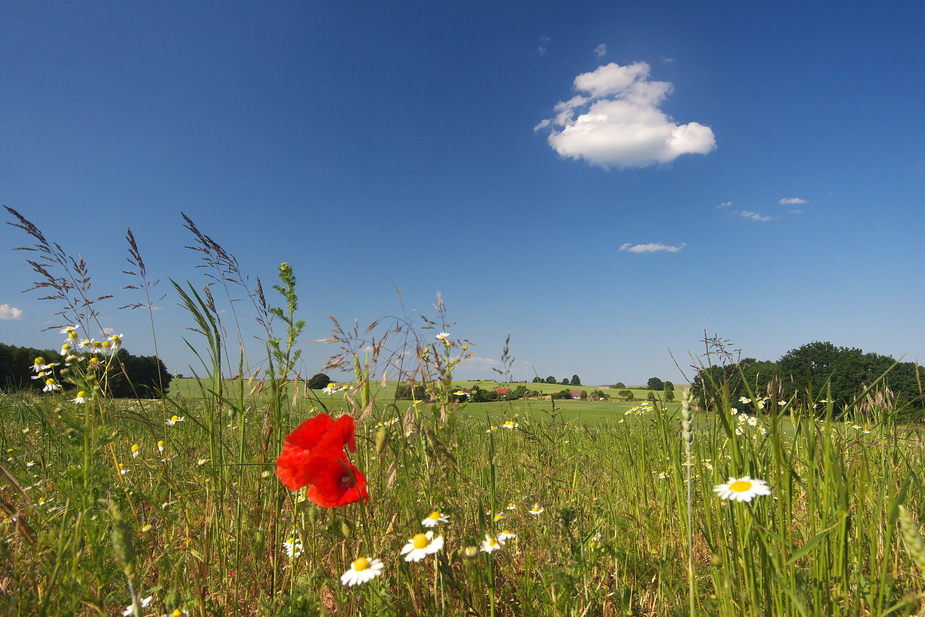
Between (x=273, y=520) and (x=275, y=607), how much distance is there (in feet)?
1.57

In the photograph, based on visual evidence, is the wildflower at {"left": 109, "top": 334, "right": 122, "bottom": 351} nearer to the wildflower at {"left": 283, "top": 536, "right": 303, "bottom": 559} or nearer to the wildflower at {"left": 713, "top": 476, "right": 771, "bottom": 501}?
the wildflower at {"left": 283, "top": 536, "right": 303, "bottom": 559}

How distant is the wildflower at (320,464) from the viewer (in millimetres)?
1640

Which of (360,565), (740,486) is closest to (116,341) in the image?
(360,565)

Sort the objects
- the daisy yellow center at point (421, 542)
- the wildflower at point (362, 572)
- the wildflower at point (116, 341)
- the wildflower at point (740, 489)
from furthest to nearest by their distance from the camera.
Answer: the wildflower at point (116, 341) → the daisy yellow center at point (421, 542) → the wildflower at point (362, 572) → the wildflower at point (740, 489)

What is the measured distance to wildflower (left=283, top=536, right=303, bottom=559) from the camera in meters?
1.99

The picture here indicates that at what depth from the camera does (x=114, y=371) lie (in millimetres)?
3084

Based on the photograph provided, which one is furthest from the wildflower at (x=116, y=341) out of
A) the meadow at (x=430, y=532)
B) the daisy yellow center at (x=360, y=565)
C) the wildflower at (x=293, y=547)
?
the daisy yellow center at (x=360, y=565)

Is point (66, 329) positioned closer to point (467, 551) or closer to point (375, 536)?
point (375, 536)

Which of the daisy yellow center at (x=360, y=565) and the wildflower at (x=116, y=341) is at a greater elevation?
the wildflower at (x=116, y=341)

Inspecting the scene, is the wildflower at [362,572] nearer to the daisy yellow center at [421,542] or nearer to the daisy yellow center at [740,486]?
the daisy yellow center at [421,542]

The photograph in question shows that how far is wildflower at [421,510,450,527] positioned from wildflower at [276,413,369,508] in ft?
0.82

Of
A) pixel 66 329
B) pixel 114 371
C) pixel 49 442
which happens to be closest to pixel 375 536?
pixel 114 371

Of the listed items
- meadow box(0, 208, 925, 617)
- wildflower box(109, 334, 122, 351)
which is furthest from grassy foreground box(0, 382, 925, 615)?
wildflower box(109, 334, 122, 351)

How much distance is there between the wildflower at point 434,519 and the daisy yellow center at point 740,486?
0.84 metres
